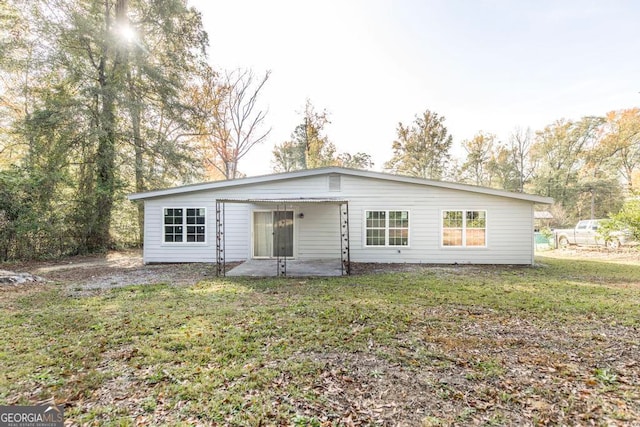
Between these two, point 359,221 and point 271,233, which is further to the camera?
point 271,233

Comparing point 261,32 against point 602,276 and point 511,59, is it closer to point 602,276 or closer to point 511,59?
point 511,59

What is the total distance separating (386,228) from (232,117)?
57.4 feet

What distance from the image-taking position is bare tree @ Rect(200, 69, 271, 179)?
22406 mm

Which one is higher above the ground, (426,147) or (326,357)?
(426,147)

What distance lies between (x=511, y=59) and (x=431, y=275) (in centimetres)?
1298

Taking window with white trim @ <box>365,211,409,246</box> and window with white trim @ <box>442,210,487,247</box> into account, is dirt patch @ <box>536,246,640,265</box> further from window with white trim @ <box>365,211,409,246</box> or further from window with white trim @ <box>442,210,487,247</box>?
window with white trim @ <box>365,211,409,246</box>

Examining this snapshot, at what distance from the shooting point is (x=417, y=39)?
1345 centimetres

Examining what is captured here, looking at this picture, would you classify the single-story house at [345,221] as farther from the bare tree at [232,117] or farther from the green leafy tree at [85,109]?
the bare tree at [232,117]

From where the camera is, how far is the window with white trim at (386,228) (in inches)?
419

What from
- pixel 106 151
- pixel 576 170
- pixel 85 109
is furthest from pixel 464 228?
pixel 576 170

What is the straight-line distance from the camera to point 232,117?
23.3 metres

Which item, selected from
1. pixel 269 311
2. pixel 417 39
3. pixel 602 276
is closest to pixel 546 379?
pixel 269 311

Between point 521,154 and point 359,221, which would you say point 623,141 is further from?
point 359,221

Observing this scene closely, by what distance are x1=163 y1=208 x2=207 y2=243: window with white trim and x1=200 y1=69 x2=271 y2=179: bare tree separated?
38.4 ft
